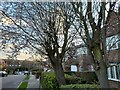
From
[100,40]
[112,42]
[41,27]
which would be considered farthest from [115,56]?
[100,40]

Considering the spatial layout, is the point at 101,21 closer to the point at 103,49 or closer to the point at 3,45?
the point at 103,49

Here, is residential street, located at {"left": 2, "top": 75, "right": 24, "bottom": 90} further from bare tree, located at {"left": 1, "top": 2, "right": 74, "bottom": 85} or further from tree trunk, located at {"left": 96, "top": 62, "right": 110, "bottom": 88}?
tree trunk, located at {"left": 96, "top": 62, "right": 110, "bottom": 88}

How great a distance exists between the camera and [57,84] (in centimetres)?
1259

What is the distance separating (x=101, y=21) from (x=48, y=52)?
6082 mm

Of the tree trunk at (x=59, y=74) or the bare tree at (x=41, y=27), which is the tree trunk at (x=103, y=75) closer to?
the bare tree at (x=41, y=27)

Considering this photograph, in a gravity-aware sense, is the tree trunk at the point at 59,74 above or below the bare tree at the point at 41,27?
below

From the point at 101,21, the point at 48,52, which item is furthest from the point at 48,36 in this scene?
the point at 101,21

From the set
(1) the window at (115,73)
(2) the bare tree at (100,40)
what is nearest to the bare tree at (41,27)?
(2) the bare tree at (100,40)

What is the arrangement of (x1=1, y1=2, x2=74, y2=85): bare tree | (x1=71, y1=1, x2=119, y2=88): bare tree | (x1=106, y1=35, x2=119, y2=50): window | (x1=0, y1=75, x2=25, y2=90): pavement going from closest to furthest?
(x1=71, y1=1, x2=119, y2=88): bare tree
(x1=106, y1=35, x2=119, y2=50): window
(x1=1, y1=2, x2=74, y2=85): bare tree
(x1=0, y1=75, x2=25, y2=90): pavement

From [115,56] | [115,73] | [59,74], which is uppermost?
[115,56]

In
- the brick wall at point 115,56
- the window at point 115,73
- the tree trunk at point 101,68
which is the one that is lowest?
the window at point 115,73

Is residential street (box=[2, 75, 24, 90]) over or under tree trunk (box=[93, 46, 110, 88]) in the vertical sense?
under

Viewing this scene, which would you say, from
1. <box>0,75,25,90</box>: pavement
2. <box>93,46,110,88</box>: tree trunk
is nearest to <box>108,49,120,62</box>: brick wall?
<box>0,75,25,90</box>: pavement

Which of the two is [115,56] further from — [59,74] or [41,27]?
[41,27]
